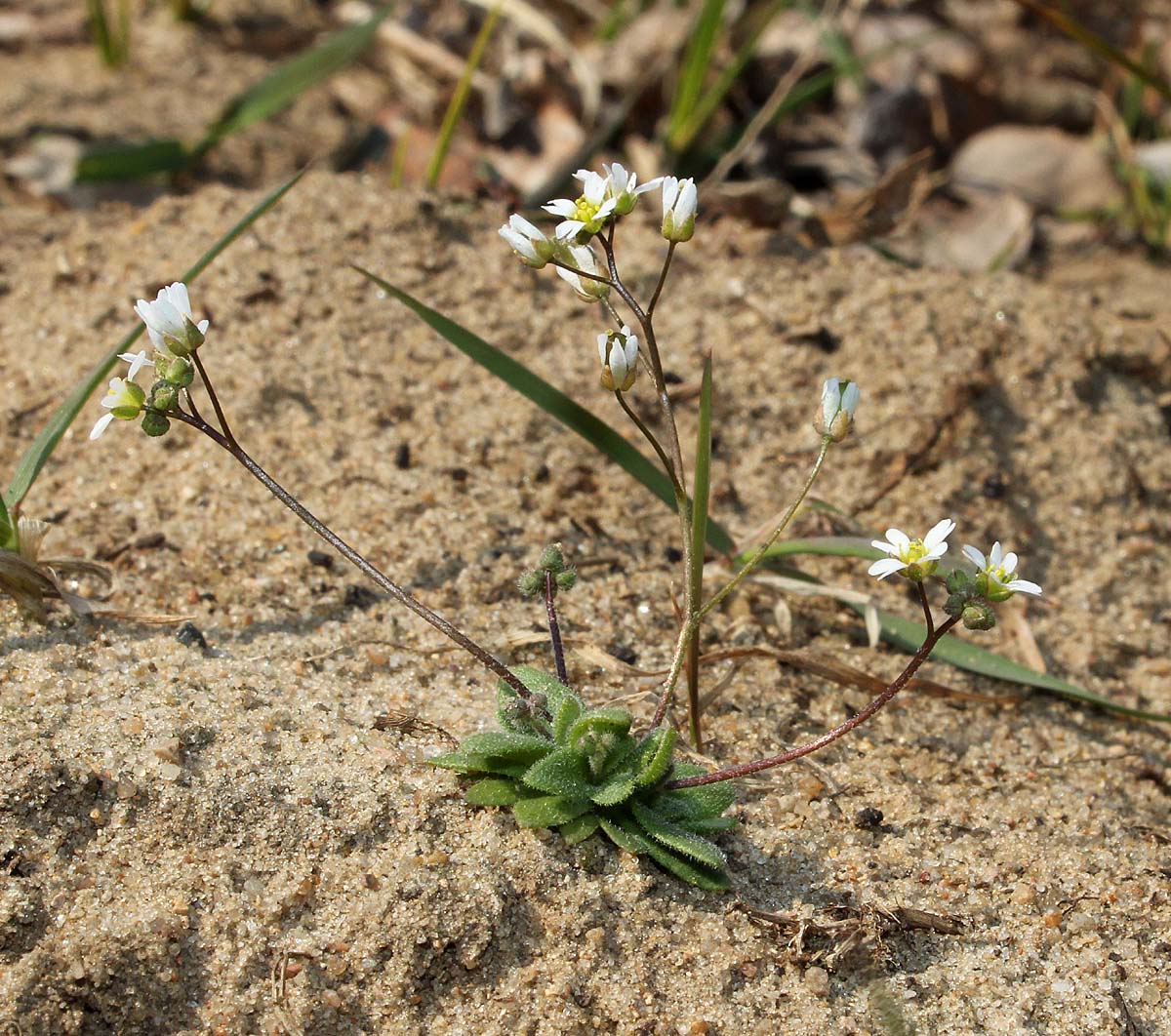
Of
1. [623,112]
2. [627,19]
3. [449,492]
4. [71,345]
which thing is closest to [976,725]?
[449,492]

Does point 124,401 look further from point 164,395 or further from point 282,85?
point 282,85

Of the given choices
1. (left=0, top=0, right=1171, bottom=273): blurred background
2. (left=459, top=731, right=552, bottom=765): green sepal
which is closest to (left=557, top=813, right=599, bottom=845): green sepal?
(left=459, top=731, right=552, bottom=765): green sepal

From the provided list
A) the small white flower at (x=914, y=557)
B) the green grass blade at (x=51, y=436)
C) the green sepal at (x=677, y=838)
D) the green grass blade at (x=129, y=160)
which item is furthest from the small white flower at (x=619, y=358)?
the green grass blade at (x=129, y=160)

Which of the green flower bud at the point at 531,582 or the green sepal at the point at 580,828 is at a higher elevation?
the green flower bud at the point at 531,582

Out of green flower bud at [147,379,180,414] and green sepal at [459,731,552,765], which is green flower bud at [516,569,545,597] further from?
green flower bud at [147,379,180,414]

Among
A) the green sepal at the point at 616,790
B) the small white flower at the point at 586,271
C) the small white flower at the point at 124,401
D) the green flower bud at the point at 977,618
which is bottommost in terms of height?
the green sepal at the point at 616,790

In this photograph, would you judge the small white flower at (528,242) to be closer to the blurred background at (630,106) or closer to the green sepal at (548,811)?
the green sepal at (548,811)

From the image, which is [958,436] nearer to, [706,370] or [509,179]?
[706,370]
